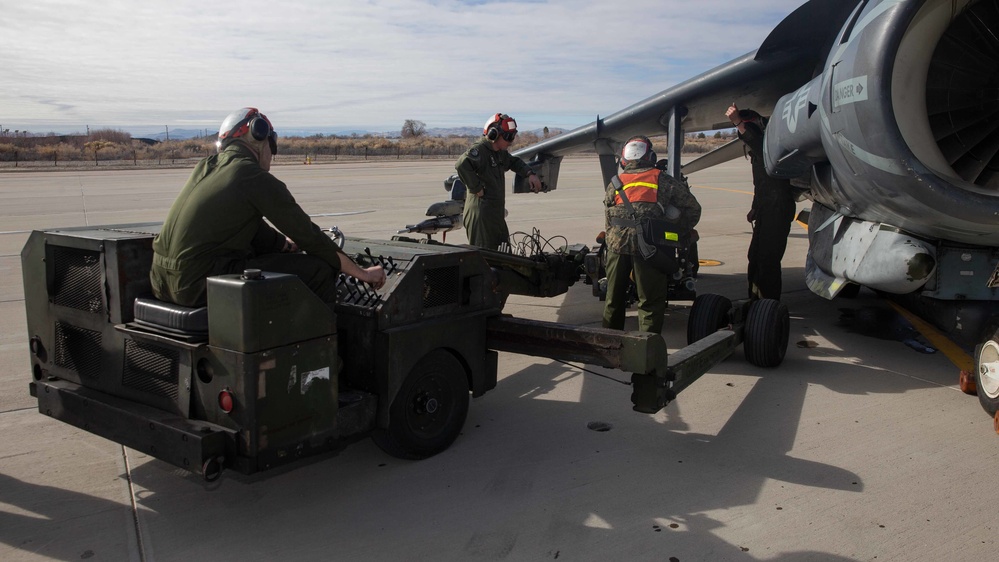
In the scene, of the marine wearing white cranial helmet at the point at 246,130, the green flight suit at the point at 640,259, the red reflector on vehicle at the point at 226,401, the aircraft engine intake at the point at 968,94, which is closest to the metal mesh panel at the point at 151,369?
the red reflector on vehicle at the point at 226,401

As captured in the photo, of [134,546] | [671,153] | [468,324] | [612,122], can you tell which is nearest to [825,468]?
[468,324]

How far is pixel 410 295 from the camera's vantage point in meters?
3.97

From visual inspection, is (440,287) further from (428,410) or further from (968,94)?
(968,94)

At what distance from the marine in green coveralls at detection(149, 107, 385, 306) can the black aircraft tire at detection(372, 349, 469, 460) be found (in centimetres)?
63

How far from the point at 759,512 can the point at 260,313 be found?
256 centimetres

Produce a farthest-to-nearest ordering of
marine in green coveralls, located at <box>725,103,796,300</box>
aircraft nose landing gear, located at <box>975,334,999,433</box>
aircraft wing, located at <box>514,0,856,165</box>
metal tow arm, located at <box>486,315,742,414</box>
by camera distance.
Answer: marine in green coveralls, located at <box>725,103,796,300</box>, aircraft wing, located at <box>514,0,856,165</box>, aircraft nose landing gear, located at <box>975,334,999,433</box>, metal tow arm, located at <box>486,315,742,414</box>

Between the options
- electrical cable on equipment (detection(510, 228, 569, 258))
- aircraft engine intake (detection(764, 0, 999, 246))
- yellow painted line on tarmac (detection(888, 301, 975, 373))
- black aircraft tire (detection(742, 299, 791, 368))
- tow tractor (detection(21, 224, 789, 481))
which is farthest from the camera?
electrical cable on equipment (detection(510, 228, 569, 258))

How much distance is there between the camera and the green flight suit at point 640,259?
5.89 metres

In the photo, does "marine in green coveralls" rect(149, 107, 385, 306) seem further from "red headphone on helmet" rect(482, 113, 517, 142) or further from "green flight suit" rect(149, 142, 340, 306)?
"red headphone on helmet" rect(482, 113, 517, 142)

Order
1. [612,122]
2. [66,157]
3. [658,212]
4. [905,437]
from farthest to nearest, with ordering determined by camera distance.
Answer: [66,157]
[612,122]
[658,212]
[905,437]

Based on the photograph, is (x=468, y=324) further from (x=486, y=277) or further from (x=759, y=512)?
(x=759, y=512)

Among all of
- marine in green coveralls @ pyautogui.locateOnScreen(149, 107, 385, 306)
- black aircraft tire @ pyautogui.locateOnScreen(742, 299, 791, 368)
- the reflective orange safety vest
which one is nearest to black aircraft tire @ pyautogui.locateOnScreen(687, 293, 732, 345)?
black aircraft tire @ pyautogui.locateOnScreen(742, 299, 791, 368)

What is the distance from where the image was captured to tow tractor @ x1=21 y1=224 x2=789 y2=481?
124 inches

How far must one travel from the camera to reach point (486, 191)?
307 inches
